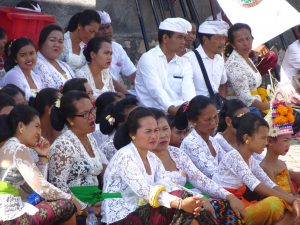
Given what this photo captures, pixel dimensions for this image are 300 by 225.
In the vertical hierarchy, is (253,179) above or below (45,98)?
below

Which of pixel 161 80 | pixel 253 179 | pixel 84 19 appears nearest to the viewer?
pixel 253 179

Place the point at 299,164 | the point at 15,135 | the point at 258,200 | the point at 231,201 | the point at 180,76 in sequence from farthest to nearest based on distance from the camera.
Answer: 1. the point at 299,164
2. the point at 180,76
3. the point at 258,200
4. the point at 231,201
5. the point at 15,135

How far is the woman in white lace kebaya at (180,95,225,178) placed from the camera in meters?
6.64

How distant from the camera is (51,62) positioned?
24.7 ft

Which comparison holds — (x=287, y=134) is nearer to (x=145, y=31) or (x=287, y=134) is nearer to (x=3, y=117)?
(x=3, y=117)

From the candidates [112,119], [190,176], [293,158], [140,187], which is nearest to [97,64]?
[112,119]

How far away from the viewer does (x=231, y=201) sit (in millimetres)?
6086

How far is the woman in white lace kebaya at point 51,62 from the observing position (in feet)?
24.3

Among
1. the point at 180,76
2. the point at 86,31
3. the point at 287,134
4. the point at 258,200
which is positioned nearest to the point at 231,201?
the point at 258,200

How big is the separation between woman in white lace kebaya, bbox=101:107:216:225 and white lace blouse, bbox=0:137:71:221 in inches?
20.8

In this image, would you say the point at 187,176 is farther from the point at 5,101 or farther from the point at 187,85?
the point at 187,85

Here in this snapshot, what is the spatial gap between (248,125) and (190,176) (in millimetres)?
707

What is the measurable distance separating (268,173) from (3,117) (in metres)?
2.42

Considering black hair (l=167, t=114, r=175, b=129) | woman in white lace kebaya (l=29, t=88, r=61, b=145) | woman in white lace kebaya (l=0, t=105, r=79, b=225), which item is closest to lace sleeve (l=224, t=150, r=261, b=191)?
black hair (l=167, t=114, r=175, b=129)
